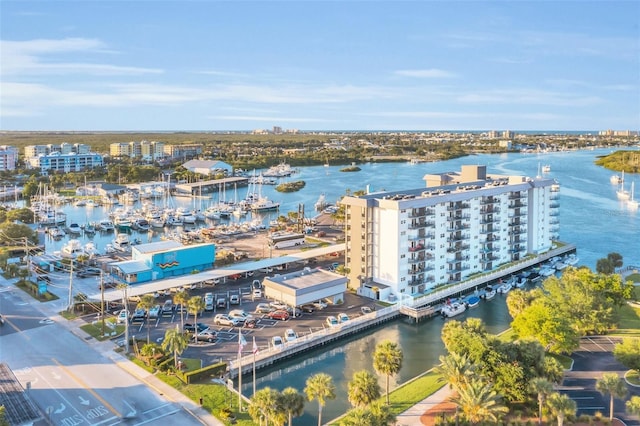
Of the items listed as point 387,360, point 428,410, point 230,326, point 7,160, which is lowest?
point 428,410

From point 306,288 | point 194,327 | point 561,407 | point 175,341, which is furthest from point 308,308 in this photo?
point 561,407

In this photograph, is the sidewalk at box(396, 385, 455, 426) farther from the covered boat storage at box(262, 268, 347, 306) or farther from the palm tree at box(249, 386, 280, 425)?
the covered boat storage at box(262, 268, 347, 306)

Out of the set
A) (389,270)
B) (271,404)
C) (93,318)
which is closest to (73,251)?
(93,318)

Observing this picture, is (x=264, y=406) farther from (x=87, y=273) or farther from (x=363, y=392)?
(x=87, y=273)

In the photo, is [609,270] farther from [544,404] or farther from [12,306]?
[12,306]

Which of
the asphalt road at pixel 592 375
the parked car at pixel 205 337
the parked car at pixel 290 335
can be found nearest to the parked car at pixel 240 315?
the parked car at pixel 205 337

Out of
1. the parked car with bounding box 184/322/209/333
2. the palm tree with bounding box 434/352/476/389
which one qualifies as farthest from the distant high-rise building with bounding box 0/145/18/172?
the palm tree with bounding box 434/352/476/389
